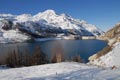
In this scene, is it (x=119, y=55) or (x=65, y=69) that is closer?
(x=65, y=69)

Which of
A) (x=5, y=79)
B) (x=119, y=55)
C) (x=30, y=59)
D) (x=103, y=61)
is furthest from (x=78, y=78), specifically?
(x=30, y=59)

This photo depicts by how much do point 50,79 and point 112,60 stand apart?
19.1m

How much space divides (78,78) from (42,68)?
834cm

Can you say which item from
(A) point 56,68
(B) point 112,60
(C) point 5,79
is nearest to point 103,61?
(B) point 112,60

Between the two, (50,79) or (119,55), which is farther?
(119,55)

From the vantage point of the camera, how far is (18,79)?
19.7 m

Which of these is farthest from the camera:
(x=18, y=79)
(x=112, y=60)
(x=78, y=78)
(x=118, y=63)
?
(x=112, y=60)

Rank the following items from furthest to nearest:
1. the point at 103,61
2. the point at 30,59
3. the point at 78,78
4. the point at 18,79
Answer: the point at 30,59 → the point at 103,61 → the point at 18,79 → the point at 78,78

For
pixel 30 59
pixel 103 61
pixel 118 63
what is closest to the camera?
pixel 118 63

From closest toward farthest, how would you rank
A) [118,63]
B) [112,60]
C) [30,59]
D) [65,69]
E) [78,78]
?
[78,78], [65,69], [118,63], [112,60], [30,59]

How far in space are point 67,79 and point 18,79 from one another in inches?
164

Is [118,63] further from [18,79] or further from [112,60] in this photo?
[18,79]

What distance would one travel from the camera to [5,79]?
68.1 feet

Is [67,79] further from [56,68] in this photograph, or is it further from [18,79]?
[56,68]
